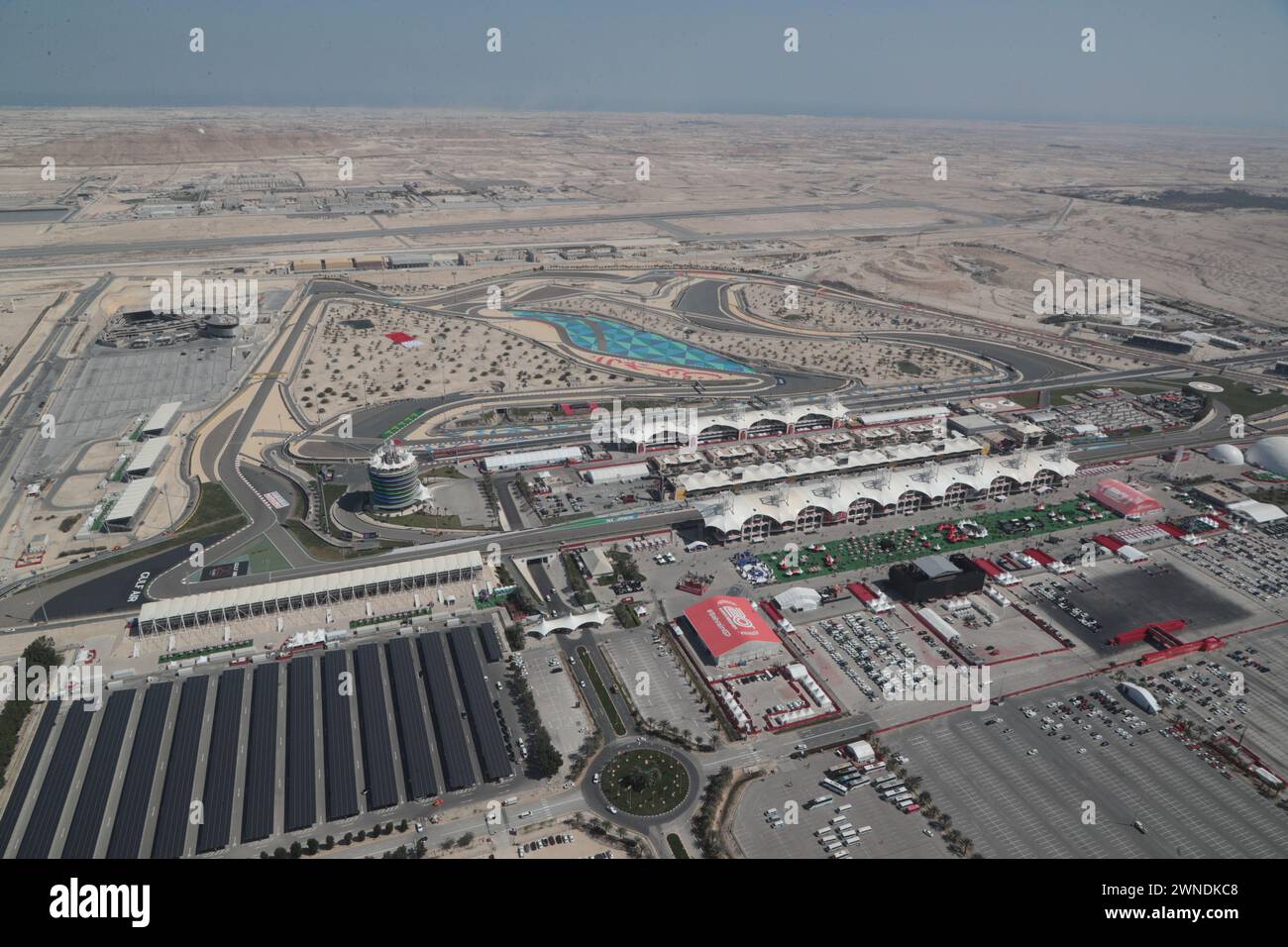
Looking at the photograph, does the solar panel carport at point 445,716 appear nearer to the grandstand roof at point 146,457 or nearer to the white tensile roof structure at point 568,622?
the white tensile roof structure at point 568,622

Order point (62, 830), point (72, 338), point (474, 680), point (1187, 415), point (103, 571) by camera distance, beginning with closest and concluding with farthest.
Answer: point (62, 830)
point (474, 680)
point (103, 571)
point (1187, 415)
point (72, 338)

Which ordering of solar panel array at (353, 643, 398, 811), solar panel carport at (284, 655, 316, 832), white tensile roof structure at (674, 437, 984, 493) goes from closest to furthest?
1. solar panel carport at (284, 655, 316, 832)
2. solar panel array at (353, 643, 398, 811)
3. white tensile roof structure at (674, 437, 984, 493)

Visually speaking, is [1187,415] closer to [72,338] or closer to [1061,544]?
[1061,544]

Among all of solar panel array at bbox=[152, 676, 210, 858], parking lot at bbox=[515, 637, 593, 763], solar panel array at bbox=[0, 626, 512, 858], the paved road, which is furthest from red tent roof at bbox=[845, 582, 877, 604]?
the paved road

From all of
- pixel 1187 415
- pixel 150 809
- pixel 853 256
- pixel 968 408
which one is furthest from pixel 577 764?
pixel 853 256

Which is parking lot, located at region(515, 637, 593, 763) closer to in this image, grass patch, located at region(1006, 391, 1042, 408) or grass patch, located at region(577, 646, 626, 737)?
grass patch, located at region(577, 646, 626, 737)
